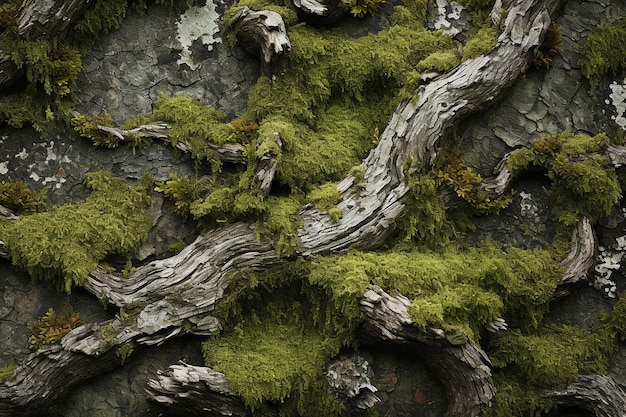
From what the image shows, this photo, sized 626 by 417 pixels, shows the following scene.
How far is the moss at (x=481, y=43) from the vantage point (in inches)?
276

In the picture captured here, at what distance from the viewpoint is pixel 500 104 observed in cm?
723

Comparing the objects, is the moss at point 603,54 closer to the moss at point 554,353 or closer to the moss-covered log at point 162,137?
the moss at point 554,353

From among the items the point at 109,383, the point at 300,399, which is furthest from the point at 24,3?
the point at 300,399

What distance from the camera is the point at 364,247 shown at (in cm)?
646

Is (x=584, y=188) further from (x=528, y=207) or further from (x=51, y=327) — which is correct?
(x=51, y=327)

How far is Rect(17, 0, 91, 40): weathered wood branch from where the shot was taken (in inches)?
262

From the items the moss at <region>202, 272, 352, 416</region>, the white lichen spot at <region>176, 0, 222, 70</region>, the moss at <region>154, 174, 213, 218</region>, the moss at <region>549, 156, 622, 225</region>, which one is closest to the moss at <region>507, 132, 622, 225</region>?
the moss at <region>549, 156, 622, 225</region>

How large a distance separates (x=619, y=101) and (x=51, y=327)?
6.36m

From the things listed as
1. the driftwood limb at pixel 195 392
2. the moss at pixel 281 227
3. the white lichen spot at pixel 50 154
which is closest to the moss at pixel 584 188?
the moss at pixel 281 227

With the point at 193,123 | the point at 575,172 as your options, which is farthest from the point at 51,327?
the point at 575,172

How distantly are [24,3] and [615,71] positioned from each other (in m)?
6.37

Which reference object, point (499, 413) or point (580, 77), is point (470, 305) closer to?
point (499, 413)

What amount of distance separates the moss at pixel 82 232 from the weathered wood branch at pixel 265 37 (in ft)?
5.87

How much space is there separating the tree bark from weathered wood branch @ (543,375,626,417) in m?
0.78
